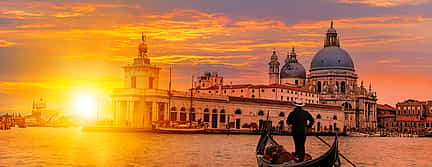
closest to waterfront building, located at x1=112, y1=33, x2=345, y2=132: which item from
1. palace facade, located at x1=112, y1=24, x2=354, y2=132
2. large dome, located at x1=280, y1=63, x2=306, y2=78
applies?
palace facade, located at x1=112, y1=24, x2=354, y2=132

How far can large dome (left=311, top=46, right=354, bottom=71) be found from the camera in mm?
135250

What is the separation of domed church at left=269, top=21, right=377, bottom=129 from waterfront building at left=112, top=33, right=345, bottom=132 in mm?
13233

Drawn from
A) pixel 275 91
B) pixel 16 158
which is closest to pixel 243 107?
pixel 275 91

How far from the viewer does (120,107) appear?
89000 millimetres

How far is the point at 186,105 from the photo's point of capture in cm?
9438

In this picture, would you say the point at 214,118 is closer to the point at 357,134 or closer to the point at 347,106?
the point at 357,134

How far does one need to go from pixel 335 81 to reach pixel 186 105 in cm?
4909

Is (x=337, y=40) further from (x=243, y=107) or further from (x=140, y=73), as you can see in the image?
(x=140, y=73)

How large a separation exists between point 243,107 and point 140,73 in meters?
18.9

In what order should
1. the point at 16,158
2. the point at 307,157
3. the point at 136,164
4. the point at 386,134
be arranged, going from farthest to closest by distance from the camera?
the point at 386,134
the point at 16,158
the point at 136,164
the point at 307,157

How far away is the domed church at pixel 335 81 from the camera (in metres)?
133

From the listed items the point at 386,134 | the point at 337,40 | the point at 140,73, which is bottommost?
the point at 386,134

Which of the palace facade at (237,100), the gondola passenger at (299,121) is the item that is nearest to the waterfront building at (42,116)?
the palace facade at (237,100)

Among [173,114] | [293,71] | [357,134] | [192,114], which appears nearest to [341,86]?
[293,71]
